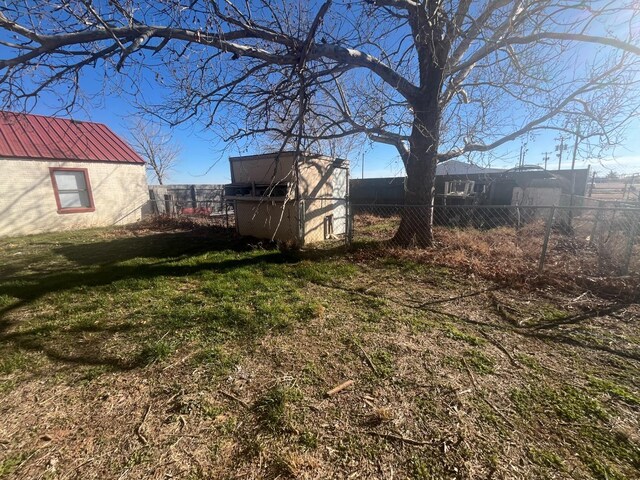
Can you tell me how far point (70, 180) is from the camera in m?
11.0

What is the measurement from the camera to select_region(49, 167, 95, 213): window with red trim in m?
10.7

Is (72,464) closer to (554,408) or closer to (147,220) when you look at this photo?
(554,408)

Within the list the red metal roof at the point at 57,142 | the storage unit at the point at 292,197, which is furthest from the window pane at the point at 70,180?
the storage unit at the point at 292,197

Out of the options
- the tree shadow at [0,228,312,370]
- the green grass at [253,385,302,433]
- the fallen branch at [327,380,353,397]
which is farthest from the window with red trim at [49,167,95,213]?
the fallen branch at [327,380,353,397]

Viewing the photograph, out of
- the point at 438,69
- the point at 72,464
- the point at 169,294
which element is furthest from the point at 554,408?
the point at 438,69

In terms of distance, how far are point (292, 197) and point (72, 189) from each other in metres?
10.8

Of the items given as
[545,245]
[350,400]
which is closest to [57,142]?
[350,400]

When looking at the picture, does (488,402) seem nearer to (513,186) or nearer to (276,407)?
(276,407)

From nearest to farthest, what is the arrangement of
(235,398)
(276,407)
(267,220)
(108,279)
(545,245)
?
(276,407) < (235,398) < (545,245) < (108,279) < (267,220)

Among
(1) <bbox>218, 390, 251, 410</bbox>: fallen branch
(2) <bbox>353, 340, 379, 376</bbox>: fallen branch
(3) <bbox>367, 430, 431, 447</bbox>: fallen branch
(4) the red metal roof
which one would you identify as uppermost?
(4) the red metal roof

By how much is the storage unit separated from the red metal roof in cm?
568

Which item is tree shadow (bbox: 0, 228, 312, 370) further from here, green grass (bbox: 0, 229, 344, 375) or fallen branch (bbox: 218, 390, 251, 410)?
fallen branch (bbox: 218, 390, 251, 410)

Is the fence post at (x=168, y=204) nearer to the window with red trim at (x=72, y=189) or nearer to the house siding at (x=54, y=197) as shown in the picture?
the house siding at (x=54, y=197)

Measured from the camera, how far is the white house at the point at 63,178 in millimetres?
9766
